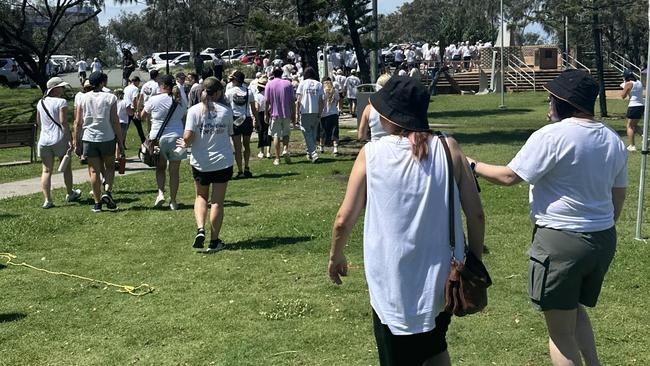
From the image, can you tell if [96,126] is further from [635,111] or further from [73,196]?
[635,111]

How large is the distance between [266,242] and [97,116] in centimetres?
321

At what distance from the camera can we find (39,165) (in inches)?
646

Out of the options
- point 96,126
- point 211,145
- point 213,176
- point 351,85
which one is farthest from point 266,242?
point 351,85

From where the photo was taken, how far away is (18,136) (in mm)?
16984

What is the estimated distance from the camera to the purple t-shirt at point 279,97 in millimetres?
14578

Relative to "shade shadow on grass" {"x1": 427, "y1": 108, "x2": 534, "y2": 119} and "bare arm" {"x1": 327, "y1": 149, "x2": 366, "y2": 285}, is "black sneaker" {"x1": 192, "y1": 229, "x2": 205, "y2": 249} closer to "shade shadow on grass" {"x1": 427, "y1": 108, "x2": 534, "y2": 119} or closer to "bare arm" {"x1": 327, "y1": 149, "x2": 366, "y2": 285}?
"bare arm" {"x1": 327, "y1": 149, "x2": 366, "y2": 285}

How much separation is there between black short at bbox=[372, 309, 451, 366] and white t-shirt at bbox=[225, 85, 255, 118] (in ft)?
32.8

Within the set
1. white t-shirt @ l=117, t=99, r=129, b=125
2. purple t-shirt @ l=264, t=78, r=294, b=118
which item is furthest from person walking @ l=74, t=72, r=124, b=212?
purple t-shirt @ l=264, t=78, r=294, b=118

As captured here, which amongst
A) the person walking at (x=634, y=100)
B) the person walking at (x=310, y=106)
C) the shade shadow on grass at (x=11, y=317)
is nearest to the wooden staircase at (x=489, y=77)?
the person walking at (x=634, y=100)

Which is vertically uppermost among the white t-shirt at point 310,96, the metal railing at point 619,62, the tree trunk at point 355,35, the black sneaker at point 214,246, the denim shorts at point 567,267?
the tree trunk at point 355,35

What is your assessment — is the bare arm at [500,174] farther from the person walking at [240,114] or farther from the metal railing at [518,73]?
the metal railing at [518,73]

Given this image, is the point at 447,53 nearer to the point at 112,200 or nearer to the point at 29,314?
the point at 112,200

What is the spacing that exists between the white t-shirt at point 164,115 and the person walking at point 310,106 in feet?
17.1

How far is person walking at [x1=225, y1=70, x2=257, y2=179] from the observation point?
42.8ft
